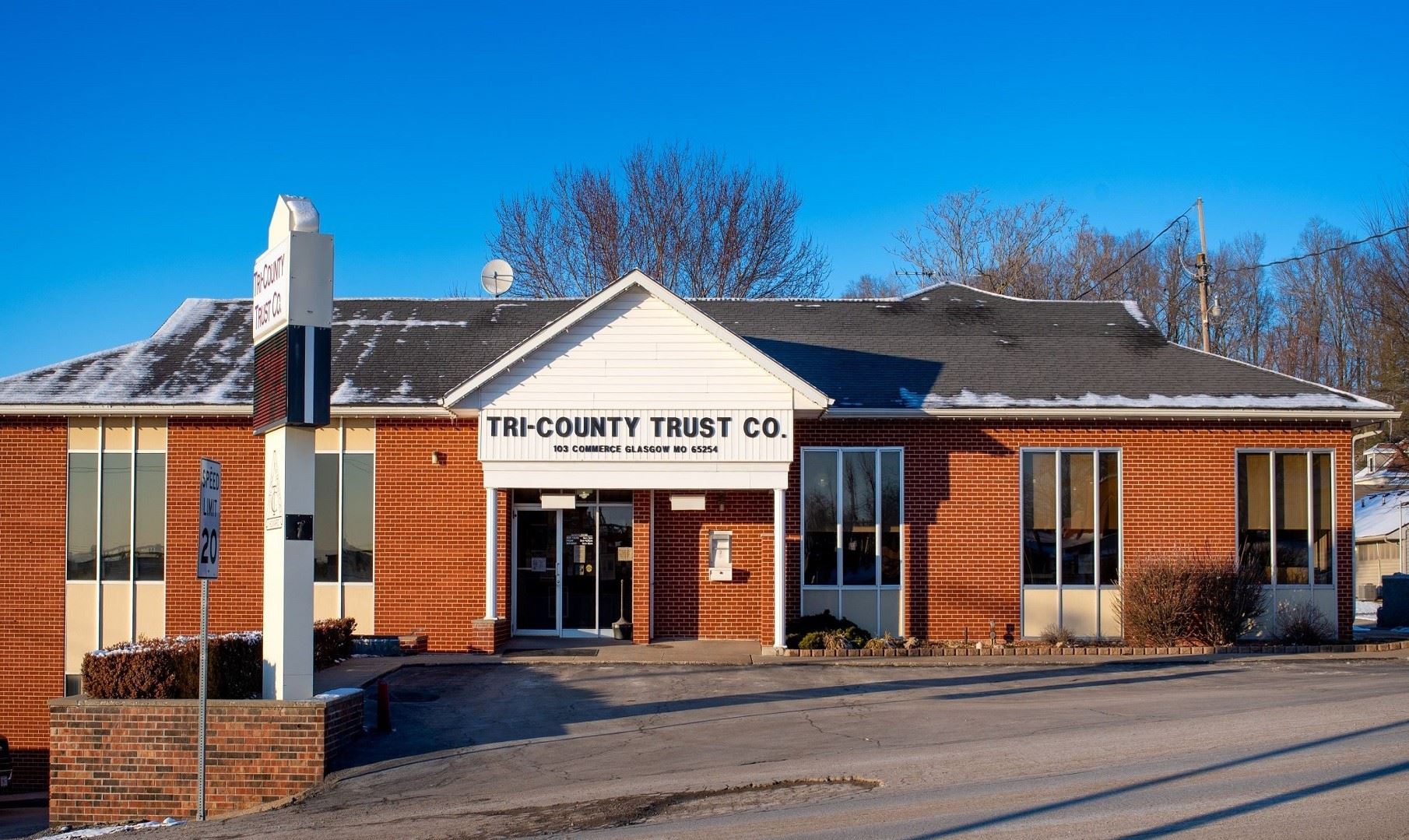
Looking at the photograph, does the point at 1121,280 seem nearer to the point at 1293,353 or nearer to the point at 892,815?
the point at 1293,353

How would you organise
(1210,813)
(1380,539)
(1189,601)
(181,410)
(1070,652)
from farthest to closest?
(1380,539) < (181,410) < (1189,601) < (1070,652) < (1210,813)

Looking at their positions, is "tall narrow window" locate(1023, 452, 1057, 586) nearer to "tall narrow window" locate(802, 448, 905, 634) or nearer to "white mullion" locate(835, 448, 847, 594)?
"tall narrow window" locate(802, 448, 905, 634)

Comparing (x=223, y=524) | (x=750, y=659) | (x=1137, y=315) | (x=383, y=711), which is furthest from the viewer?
(x=1137, y=315)

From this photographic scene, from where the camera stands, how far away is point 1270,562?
70.4 ft

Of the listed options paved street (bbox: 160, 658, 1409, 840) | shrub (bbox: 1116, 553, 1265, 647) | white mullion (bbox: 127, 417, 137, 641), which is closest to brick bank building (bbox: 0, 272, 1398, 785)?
white mullion (bbox: 127, 417, 137, 641)

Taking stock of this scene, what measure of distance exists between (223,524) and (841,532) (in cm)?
1002

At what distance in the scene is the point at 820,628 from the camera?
20.3 metres

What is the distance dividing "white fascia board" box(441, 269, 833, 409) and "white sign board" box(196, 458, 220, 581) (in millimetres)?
8273

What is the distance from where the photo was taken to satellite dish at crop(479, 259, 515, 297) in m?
27.5

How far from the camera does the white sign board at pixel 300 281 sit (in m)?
13.0

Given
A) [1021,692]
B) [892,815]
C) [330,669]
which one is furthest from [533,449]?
[892,815]

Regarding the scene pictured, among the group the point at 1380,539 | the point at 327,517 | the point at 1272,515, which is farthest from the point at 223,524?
the point at 1380,539

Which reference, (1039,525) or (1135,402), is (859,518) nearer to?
(1039,525)

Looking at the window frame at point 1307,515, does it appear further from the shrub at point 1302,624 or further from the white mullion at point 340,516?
the white mullion at point 340,516
